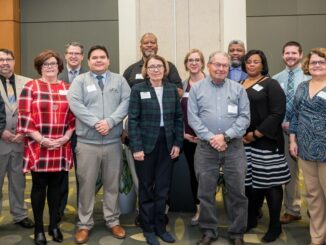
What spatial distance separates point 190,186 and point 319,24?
17.6 feet

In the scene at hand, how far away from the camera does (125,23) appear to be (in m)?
5.09

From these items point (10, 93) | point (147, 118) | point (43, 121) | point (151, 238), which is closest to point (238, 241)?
point (151, 238)

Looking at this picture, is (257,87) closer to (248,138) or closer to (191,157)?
(248,138)

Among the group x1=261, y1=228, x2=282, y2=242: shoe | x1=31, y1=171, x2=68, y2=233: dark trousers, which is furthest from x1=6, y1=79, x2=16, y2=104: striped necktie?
x1=261, y1=228, x2=282, y2=242: shoe

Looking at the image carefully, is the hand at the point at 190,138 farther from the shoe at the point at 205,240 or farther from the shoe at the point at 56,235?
the shoe at the point at 56,235

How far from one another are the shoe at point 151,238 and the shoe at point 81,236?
50 centimetres

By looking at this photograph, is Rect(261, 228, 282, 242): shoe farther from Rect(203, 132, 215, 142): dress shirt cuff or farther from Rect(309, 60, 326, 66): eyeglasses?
Rect(309, 60, 326, 66): eyeglasses

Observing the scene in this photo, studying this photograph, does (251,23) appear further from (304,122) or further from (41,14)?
(304,122)

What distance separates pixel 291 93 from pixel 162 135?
129 cm

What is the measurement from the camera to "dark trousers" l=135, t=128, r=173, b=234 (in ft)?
9.92

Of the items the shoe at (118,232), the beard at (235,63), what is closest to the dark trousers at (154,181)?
the shoe at (118,232)

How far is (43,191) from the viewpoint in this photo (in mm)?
2941

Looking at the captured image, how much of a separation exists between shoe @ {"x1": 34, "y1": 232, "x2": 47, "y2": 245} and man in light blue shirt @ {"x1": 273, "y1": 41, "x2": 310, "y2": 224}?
2154 millimetres

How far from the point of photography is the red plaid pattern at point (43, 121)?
9.38ft
